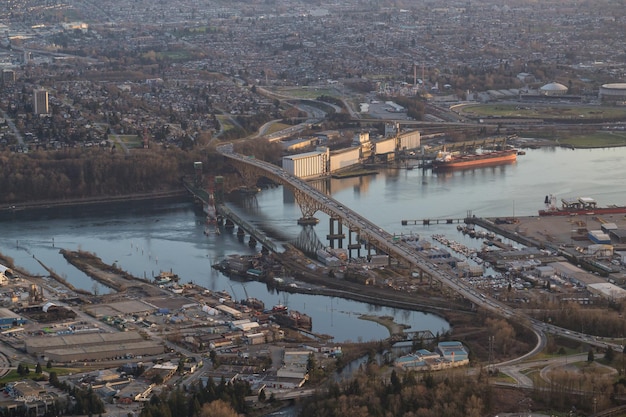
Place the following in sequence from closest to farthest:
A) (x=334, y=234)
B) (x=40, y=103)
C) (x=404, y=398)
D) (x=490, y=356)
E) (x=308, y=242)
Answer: (x=404, y=398) → (x=490, y=356) → (x=308, y=242) → (x=334, y=234) → (x=40, y=103)

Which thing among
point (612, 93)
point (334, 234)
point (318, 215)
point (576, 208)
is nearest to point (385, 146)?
point (318, 215)

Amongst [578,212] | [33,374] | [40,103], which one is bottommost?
[578,212]

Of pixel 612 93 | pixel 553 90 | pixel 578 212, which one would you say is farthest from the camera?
pixel 553 90

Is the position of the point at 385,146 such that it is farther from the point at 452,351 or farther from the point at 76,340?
the point at 452,351

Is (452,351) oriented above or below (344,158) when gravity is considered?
above

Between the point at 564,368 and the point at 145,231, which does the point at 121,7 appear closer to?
the point at 145,231

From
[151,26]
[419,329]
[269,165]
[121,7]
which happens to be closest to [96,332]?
[419,329]

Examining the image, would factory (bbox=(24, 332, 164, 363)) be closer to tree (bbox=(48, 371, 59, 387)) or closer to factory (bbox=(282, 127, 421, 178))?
tree (bbox=(48, 371, 59, 387))
